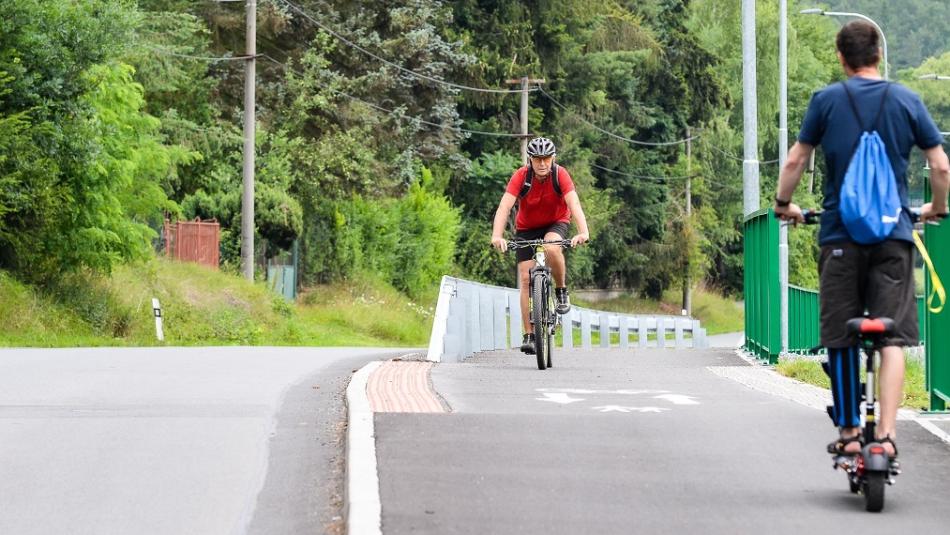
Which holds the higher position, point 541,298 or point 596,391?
point 541,298

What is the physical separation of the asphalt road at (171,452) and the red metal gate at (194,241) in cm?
2437

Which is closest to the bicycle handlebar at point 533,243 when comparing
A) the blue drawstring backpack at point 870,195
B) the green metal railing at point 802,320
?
the blue drawstring backpack at point 870,195

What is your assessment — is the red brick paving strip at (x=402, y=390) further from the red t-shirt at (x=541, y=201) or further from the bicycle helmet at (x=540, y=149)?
the bicycle helmet at (x=540, y=149)

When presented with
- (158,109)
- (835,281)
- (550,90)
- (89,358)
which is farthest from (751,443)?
(550,90)

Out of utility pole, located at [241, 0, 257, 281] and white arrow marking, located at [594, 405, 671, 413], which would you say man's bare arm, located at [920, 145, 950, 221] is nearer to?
white arrow marking, located at [594, 405, 671, 413]

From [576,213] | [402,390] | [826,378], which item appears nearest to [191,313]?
[576,213]

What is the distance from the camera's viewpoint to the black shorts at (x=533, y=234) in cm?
1438

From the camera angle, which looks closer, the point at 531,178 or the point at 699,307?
the point at 531,178

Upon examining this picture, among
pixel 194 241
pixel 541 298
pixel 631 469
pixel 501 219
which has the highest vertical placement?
pixel 194 241

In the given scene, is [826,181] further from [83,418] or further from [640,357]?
[640,357]

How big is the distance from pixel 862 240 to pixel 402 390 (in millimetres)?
4423

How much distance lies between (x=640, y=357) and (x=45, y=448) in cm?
1137

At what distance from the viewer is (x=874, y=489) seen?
262 inches

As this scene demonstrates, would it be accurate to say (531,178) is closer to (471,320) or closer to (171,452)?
(471,320)
